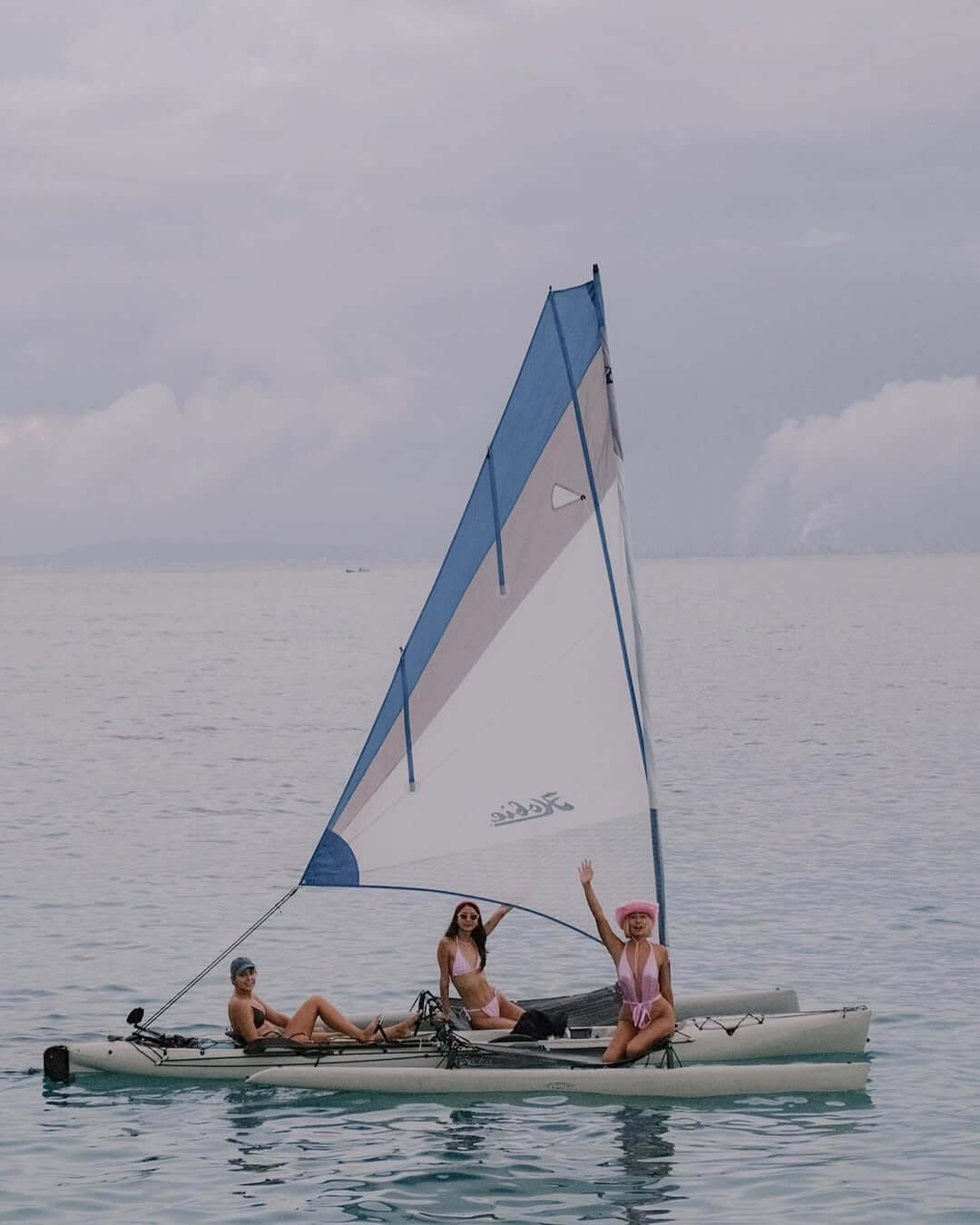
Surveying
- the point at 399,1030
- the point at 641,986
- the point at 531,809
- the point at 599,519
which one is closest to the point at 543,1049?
the point at 641,986

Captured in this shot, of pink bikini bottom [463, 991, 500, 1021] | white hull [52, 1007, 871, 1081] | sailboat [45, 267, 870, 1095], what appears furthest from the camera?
pink bikini bottom [463, 991, 500, 1021]

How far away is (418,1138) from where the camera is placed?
19.1 meters

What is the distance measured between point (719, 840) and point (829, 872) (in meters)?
4.38

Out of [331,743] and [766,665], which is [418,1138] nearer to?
[331,743]

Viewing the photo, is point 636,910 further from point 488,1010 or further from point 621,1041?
point 488,1010

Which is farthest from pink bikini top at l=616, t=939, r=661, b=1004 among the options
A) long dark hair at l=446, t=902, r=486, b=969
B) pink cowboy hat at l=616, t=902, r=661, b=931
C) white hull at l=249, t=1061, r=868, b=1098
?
long dark hair at l=446, t=902, r=486, b=969

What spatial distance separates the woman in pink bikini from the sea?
1379 millimetres

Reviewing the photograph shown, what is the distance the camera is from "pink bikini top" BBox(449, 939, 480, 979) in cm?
2111

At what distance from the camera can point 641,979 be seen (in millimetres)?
19828

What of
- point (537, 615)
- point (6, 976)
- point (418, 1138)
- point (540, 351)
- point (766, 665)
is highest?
point (766, 665)

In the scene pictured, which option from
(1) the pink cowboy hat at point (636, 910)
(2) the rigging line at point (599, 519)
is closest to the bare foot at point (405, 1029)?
(1) the pink cowboy hat at point (636, 910)

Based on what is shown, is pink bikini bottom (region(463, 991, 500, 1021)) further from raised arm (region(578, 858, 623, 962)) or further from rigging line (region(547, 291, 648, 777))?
rigging line (region(547, 291, 648, 777))

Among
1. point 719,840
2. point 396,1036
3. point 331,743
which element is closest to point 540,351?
point 396,1036

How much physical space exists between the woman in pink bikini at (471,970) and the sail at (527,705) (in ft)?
1.30
